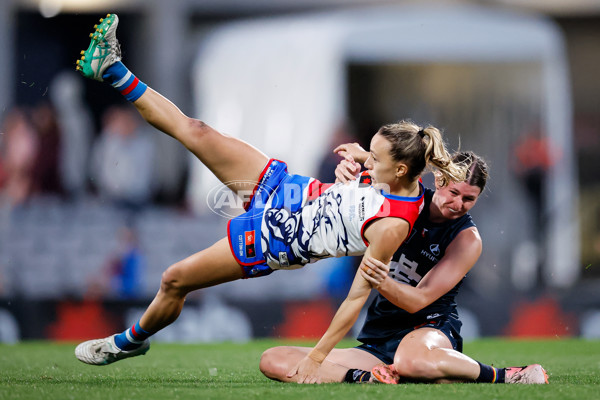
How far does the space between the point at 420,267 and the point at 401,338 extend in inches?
17.7

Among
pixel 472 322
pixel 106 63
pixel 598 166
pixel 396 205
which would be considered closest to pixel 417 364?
pixel 396 205

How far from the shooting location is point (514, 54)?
1312cm

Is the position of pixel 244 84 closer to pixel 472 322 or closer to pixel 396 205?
pixel 472 322

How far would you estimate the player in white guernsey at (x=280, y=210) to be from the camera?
475 cm

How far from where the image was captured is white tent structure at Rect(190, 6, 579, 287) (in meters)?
12.7

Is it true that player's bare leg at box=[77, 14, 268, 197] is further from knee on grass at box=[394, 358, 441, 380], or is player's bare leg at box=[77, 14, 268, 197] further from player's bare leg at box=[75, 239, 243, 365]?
knee on grass at box=[394, 358, 441, 380]

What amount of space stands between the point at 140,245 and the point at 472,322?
395cm

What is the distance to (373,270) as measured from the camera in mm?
4656

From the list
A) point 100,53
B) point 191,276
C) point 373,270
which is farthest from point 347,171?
point 100,53

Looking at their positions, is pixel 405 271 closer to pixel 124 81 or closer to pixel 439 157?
pixel 439 157

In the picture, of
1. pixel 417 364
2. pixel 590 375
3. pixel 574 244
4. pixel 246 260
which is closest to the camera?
pixel 417 364

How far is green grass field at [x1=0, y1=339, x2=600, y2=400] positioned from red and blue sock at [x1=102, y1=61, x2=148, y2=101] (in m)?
1.73

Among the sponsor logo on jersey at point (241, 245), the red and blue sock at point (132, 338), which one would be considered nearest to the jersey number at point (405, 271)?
the sponsor logo on jersey at point (241, 245)

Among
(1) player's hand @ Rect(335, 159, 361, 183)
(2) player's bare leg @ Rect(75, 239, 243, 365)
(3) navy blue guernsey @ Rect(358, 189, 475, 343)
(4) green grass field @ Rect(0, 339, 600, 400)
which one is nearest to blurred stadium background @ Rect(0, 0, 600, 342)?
(4) green grass field @ Rect(0, 339, 600, 400)
